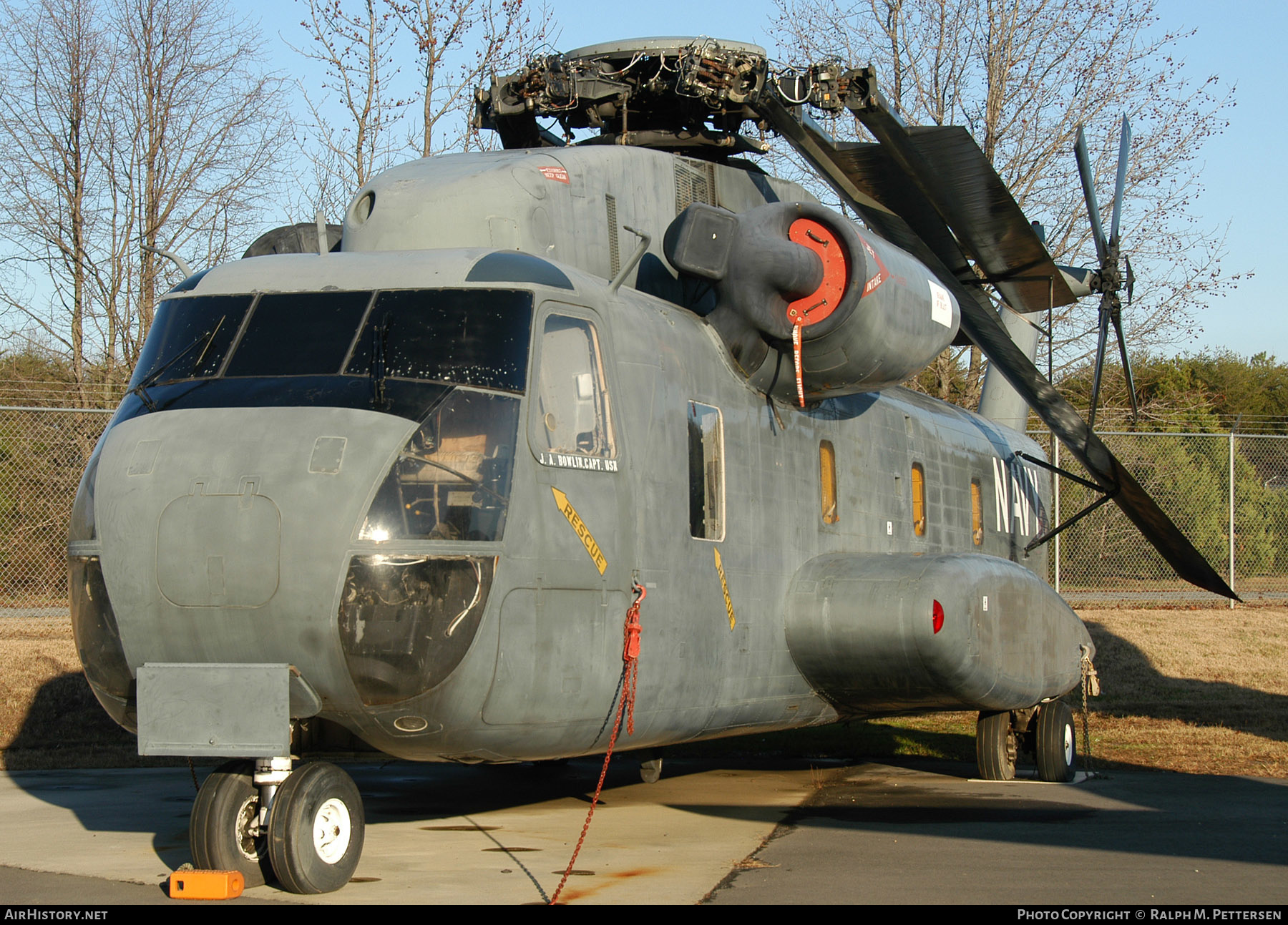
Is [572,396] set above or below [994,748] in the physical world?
above

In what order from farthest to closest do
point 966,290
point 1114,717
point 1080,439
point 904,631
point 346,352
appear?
1. point 1114,717
2. point 1080,439
3. point 966,290
4. point 904,631
5. point 346,352

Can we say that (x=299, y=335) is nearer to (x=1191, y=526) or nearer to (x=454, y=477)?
(x=454, y=477)

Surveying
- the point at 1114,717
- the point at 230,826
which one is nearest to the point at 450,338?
the point at 230,826

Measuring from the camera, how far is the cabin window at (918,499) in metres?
10.4

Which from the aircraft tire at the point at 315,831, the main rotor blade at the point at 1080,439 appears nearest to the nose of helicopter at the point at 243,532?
the aircraft tire at the point at 315,831

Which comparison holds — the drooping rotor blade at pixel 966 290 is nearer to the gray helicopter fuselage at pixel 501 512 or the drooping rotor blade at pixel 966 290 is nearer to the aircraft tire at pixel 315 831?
the gray helicopter fuselage at pixel 501 512

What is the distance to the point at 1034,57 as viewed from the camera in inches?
910

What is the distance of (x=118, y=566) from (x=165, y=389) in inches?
38.5

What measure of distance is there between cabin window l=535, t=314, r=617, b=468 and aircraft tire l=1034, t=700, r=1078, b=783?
5672 mm

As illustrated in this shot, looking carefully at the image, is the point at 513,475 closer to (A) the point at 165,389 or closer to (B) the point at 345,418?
(B) the point at 345,418

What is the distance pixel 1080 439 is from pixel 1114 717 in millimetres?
4835

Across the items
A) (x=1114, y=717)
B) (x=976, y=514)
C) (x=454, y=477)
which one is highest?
(x=454, y=477)

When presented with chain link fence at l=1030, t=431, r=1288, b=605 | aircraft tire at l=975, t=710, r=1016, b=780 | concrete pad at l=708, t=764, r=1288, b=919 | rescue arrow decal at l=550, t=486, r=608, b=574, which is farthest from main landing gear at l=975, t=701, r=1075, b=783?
chain link fence at l=1030, t=431, r=1288, b=605

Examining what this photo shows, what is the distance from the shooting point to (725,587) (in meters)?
7.51
